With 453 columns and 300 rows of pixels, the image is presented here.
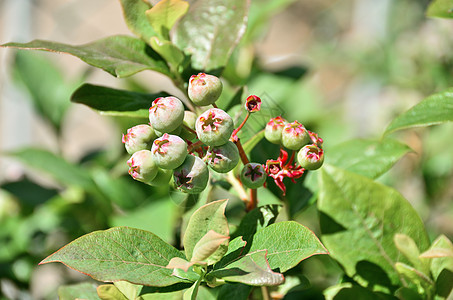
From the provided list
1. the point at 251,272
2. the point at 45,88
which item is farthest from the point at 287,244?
the point at 45,88

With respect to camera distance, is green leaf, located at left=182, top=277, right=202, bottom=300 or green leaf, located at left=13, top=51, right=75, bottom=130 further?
green leaf, located at left=13, top=51, right=75, bottom=130

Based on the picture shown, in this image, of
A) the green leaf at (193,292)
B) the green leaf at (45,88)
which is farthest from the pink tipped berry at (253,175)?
the green leaf at (45,88)

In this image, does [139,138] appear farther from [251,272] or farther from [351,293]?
[351,293]

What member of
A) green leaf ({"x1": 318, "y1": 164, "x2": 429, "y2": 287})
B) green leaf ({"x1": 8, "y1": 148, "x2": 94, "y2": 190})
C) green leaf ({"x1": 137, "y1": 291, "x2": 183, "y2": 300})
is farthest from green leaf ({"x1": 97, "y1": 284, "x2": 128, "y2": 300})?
green leaf ({"x1": 8, "y1": 148, "x2": 94, "y2": 190})

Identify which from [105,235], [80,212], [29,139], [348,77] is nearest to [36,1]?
[29,139]

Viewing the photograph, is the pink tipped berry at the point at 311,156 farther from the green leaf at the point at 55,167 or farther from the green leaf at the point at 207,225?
the green leaf at the point at 55,167

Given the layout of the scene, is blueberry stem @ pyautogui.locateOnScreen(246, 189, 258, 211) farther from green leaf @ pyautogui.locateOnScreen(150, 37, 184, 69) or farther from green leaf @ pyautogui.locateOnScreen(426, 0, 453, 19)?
green leaf @ pyautogui.locateOnScreen(426, 0, 453, 19)
